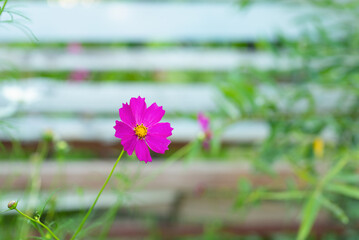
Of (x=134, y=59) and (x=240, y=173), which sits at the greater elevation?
(x=134, y=59)

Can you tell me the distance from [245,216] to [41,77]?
Result: 2.52 feet

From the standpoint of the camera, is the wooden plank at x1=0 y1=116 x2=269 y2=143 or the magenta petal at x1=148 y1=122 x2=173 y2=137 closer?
the magenta petal at x1=148 y1=122 x2=173 y2=137

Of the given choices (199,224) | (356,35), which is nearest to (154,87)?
(199,224)

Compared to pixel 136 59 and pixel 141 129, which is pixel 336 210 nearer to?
pixel 141 129

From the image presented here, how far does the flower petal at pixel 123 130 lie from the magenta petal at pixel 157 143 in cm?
2

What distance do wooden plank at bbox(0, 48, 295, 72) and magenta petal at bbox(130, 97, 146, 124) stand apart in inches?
31.3

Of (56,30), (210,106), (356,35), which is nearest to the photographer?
(356,35)

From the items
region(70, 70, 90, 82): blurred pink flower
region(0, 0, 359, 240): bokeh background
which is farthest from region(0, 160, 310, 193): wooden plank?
region(70, 70, 90, 82): blurred pink flower

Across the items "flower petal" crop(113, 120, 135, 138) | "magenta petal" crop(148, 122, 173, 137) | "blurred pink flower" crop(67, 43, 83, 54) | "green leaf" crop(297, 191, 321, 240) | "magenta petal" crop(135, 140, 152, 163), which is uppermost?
"blurred pink flower" crop(67, 43, 83, 54)

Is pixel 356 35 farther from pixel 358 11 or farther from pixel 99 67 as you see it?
pixel 99 67

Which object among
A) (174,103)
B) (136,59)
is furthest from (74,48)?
(174,103)

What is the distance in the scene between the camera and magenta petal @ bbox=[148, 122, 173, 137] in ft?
1.26

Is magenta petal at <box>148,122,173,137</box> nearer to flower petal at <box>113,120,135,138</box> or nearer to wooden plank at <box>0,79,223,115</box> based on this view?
flower petal at <box>113,120,135,138</box>

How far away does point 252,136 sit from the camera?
1.32m
